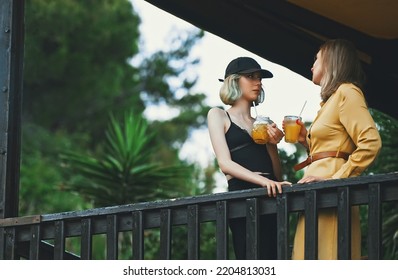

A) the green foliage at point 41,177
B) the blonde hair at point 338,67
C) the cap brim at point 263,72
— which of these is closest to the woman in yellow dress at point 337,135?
the blonde hair at point 338,67

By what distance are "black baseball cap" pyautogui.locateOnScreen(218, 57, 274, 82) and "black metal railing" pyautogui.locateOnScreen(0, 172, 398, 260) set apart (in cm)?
74

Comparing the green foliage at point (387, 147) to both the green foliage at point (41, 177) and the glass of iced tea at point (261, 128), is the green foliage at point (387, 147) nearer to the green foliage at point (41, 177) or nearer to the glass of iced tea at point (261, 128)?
the glass of iced tea at point (261, 128)

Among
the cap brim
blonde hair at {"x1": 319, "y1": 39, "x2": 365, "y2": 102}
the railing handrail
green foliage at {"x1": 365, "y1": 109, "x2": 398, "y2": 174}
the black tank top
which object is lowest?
the railing handrail

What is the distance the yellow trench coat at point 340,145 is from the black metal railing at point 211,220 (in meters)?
0.12

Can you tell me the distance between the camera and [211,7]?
22.1 ft

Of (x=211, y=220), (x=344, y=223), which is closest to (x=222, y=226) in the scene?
(x=211, y=220)

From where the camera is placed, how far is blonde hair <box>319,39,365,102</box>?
5.38 metres

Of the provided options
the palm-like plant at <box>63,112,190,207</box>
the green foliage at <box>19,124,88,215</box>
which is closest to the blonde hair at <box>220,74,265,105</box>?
the palm-like plant at <box>63,112,190,207</box>

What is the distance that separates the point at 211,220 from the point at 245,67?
2.74 feet

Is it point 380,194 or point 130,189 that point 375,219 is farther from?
point 130,189

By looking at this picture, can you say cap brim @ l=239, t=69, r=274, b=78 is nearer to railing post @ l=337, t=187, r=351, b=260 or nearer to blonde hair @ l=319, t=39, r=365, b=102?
blonde hair @ l=319, t=39, r=365, b=102

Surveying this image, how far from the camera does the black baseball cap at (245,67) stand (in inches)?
229

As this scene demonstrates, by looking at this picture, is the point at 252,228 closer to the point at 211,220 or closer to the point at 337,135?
the point at 211,220

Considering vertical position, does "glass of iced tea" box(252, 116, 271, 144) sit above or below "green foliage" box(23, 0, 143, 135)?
below
